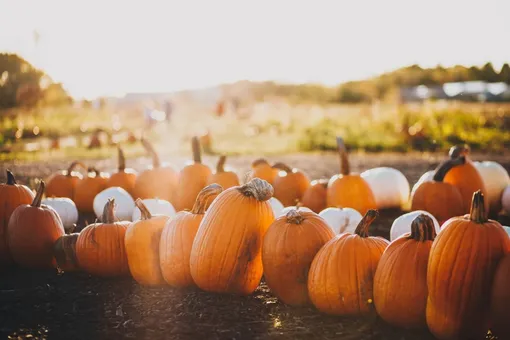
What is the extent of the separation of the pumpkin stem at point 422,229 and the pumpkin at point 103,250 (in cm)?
214

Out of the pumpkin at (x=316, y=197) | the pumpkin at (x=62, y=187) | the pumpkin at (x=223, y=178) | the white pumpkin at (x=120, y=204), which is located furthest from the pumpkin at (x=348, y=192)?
the pumpkin at (x=62, y=187)

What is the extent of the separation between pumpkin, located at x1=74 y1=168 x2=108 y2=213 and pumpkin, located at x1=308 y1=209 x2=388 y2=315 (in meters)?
4.03

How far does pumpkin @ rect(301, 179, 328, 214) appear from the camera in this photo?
6.57 metres

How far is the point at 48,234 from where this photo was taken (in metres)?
5.00

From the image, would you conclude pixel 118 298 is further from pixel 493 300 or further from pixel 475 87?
pixel 475 87

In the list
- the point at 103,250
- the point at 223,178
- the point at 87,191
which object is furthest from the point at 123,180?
the point at 103,250

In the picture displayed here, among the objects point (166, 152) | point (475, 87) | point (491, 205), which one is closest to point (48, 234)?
point (491, 205)

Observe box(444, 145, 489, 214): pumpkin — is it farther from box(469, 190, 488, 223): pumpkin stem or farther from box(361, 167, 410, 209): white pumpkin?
box(469, 190, 488, 223): pumpkin stem

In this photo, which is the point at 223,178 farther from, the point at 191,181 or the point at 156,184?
the point at 156,184

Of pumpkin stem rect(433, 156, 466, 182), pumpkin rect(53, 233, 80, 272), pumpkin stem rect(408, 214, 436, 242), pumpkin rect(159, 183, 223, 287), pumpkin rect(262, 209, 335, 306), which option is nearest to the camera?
pumpkin stem rect(408, 214, 436, 242)

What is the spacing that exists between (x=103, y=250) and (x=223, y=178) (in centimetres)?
203

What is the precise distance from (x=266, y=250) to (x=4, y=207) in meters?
2.44

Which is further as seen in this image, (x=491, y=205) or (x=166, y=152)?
(x=166, y=152)

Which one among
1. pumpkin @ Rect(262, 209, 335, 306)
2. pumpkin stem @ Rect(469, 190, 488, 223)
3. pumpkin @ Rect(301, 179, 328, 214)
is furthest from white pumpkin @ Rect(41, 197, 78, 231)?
pumpkin stem @ Rect(469, 190, 488, 223)
